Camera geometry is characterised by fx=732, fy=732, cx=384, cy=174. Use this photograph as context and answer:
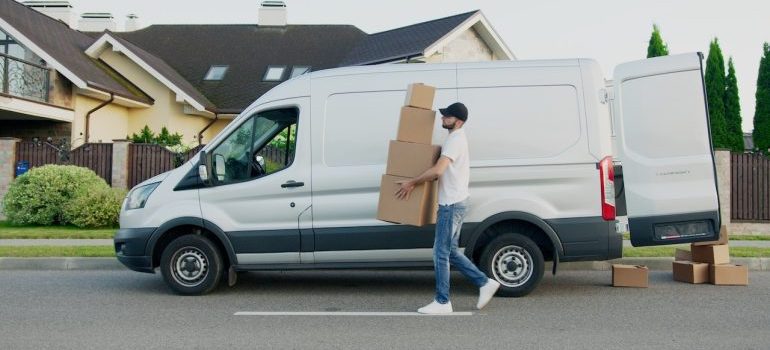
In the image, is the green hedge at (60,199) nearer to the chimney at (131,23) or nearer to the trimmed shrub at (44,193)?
the trimmed shrub at (44,193)

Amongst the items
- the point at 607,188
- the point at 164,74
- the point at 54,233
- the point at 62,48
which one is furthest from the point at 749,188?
the point at 62,48

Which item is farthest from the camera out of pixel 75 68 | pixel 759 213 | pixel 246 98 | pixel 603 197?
pixel 246 98

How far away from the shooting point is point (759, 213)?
15.5 metres

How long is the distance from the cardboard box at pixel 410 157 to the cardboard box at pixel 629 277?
2.81 meters

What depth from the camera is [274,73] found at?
26781 millimetres

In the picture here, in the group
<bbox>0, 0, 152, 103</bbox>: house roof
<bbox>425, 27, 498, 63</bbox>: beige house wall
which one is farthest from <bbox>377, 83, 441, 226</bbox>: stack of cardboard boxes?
<bbox>0, 0, 152, 103</bbox>: house roof

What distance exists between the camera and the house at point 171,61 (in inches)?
811

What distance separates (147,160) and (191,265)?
10.4m

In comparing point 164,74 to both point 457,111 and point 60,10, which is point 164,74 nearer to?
point 60,10

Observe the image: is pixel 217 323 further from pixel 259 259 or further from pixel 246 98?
pixel 246 98

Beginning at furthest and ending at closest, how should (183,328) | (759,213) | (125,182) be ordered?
1. (125,182)
2. (759,213)
3. (183,328)

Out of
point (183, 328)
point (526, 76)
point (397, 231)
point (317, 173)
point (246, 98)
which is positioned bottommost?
point (183, 328)

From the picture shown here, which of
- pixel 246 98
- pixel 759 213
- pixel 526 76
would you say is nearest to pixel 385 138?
pixel 526 76

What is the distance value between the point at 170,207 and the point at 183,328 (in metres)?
1.97
